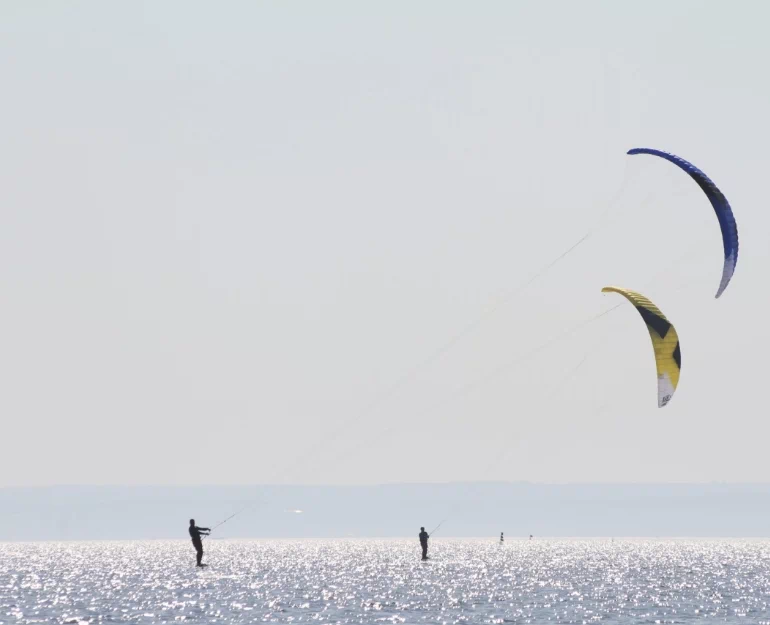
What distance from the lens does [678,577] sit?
83.6 metres

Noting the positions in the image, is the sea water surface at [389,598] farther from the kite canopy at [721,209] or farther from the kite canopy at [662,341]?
the kite canopy at [721,209]

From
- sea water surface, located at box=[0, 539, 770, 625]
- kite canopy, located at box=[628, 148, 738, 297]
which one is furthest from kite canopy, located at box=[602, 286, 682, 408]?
sea water surface, located at box=[0, 539, 770, 625]

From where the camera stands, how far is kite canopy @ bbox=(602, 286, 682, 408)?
152 ft

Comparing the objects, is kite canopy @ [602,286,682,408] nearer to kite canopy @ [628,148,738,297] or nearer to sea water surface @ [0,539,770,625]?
kite canopy @ [628,148,738,297]

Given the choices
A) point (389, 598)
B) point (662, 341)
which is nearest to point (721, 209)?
point (662, 341)

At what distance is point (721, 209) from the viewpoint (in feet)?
151

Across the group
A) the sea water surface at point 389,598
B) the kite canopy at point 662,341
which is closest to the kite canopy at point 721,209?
the kite canopy at point 662,341

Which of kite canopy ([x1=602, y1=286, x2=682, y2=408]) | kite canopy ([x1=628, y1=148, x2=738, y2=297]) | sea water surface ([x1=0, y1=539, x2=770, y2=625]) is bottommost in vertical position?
sea water surface ([x1=0, y1=539, x2=770, y2=625])

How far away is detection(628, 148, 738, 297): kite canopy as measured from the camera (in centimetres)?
4528

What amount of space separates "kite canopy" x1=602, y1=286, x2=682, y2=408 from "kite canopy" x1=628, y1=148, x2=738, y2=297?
235 cm

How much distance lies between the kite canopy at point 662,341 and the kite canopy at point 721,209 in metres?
2.35

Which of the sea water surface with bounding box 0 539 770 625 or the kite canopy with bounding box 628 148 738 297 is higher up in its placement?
the kite canopy with bounding box 628 148 738 297

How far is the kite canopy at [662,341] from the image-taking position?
1818 inches

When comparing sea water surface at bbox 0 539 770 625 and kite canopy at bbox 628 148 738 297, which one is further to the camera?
sea water surface at bbox 0 539 770 625
